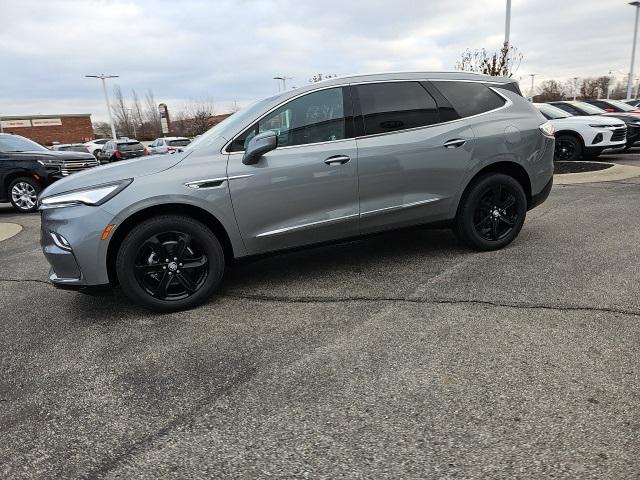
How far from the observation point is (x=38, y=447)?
7.84ft

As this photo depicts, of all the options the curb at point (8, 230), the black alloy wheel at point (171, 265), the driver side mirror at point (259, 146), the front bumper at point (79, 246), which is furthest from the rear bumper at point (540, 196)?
the curb at point (8, 230)

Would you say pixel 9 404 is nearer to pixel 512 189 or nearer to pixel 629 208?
pixel 512 189

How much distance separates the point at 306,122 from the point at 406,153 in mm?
961

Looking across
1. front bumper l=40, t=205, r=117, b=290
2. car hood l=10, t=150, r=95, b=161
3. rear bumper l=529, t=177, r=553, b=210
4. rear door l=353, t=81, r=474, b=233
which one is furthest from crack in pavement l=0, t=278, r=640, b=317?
car hood l=10, t=150, r=95, b=161

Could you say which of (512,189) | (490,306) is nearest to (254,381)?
(490,306)

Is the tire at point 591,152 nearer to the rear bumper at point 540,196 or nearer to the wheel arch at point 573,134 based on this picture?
the wheel arch at point 573,134

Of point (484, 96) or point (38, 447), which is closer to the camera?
point (38, 447)

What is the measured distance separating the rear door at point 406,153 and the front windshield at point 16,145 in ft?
31.9

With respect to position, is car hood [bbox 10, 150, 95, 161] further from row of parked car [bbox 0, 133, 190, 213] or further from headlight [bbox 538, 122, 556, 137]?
headlight [bbox 538, 122, 556, 137]

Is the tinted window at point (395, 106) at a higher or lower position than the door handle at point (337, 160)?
higher

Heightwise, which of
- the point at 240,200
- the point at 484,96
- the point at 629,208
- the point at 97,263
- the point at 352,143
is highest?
the point at 484,96

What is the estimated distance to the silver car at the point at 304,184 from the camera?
3.73m

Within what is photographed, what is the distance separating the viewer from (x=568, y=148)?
43.0 ft

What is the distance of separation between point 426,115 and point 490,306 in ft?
6.39
